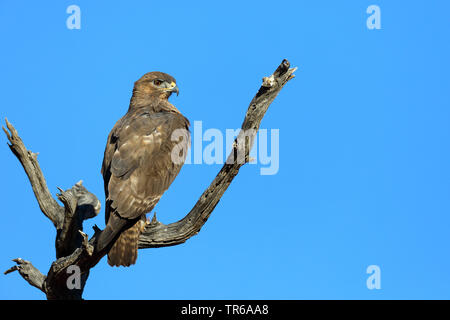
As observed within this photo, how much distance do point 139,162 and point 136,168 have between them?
0.35 ft

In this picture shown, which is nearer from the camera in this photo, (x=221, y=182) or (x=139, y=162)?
(x=221, y=182)

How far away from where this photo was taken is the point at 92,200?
1012 centimetres

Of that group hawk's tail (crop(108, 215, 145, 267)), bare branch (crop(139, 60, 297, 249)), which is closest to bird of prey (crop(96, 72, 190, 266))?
hawk's tail (crop(108, 215, 145, 267))

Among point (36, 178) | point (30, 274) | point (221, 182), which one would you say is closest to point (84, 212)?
point (36, 178)

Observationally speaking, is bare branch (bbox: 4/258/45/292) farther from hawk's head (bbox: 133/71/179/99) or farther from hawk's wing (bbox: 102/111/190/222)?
hawk's head (bbox: 133/71/179/99)

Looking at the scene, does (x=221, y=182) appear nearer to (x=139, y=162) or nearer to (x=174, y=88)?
(x=139, y=162)

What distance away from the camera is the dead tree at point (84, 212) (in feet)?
24.2

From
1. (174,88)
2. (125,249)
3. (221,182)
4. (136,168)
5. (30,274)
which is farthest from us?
(174,88)

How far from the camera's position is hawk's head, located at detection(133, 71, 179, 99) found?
34.1 feet

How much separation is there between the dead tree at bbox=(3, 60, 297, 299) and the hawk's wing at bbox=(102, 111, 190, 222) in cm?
50

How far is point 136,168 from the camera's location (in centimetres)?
859

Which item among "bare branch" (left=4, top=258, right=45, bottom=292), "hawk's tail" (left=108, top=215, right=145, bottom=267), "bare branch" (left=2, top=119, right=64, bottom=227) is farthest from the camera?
"bare branch" (left=2, top=119, right=64, bottom=227)

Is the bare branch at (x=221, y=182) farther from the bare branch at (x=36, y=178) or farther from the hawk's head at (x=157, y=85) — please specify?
the hawk's head at (x=157, y=85)
